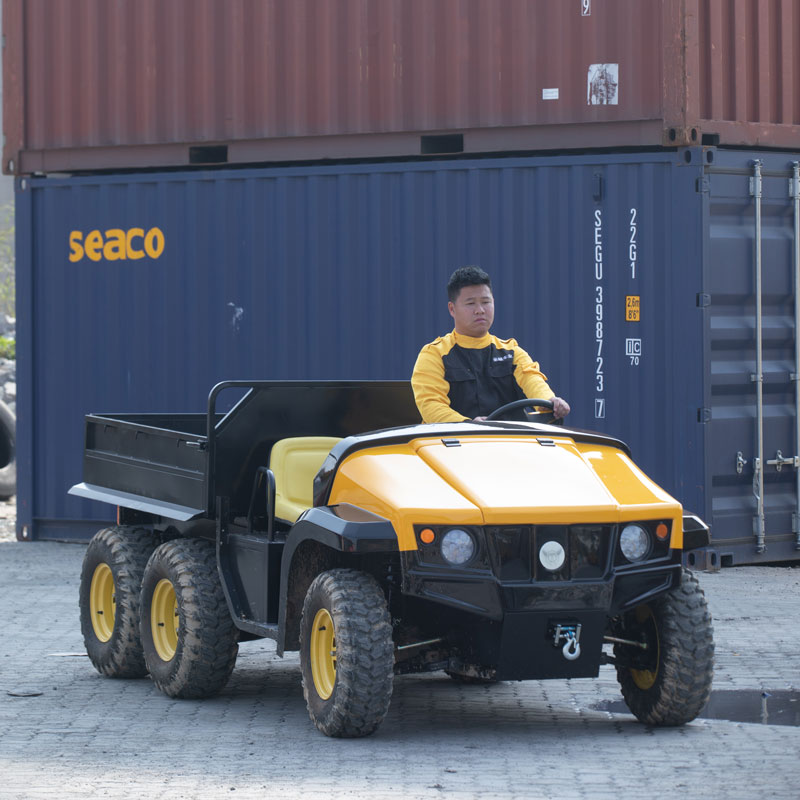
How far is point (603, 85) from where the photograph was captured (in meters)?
10.7

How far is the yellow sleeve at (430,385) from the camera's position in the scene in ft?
21.0

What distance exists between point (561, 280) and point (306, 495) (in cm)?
490

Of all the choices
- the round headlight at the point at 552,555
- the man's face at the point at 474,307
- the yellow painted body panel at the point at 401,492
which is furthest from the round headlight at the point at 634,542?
the man's face at the point at 474,307

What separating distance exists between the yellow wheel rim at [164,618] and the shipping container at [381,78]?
17.4 feet

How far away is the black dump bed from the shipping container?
169 inches

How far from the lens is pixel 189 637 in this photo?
251 inches

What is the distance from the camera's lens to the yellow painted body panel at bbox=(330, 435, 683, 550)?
532 centimetres

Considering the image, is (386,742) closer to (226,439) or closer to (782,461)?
(226,439)

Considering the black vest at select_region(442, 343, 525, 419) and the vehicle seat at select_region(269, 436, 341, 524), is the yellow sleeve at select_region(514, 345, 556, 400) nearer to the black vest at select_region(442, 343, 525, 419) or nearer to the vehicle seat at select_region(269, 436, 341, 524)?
the black vest at select_region(442, 343, 525, 419)

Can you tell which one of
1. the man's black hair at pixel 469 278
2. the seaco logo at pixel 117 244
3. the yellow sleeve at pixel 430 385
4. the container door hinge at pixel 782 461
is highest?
the seaco logo at pixel 117 244

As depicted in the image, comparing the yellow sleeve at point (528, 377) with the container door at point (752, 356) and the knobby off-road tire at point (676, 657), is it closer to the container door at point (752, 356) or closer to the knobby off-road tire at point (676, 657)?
the knobby off-road tire at point (676, 657)

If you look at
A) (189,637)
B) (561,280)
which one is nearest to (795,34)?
(561,280)

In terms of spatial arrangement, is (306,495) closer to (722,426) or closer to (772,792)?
(772,792)

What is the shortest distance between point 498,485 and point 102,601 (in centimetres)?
275
